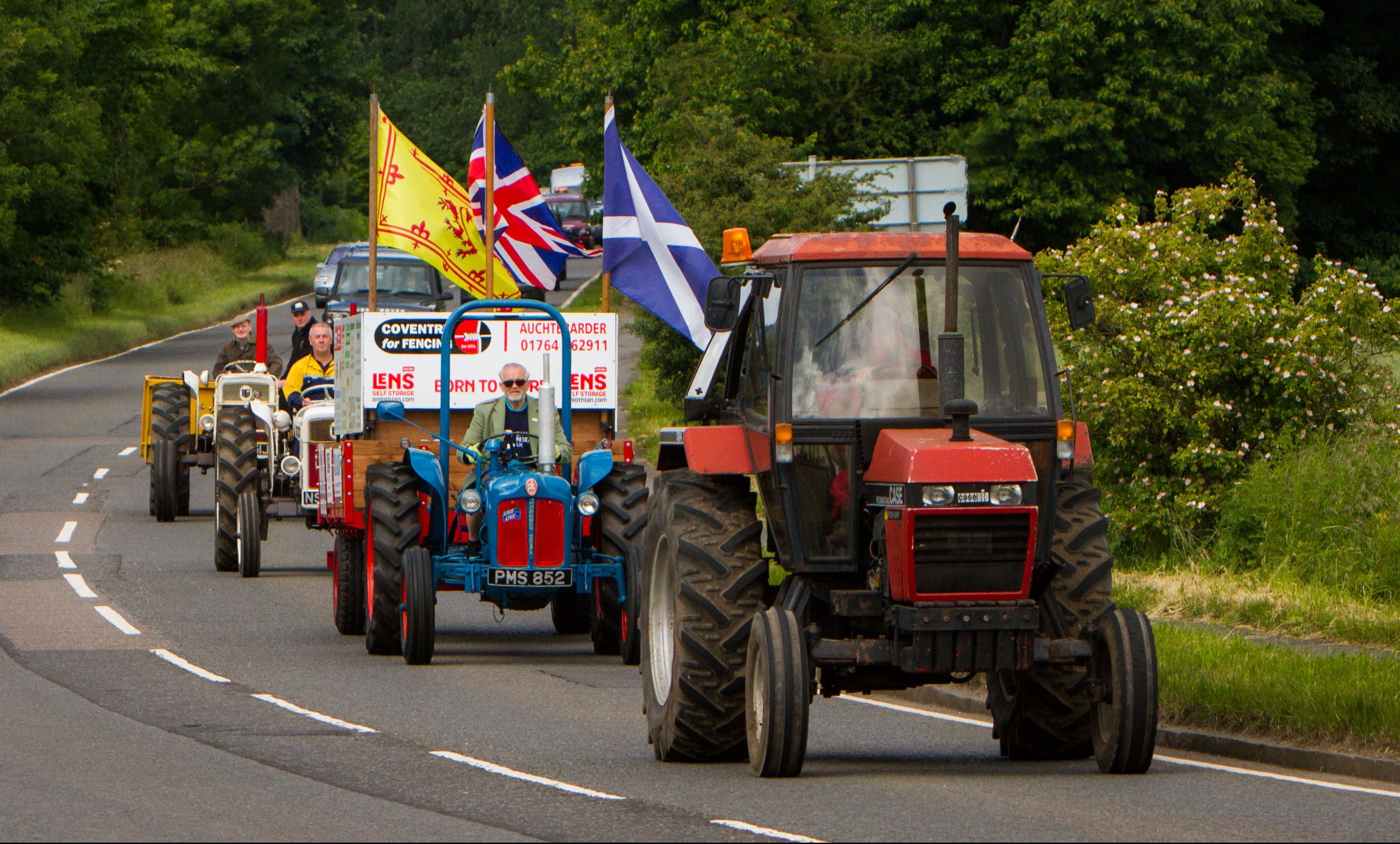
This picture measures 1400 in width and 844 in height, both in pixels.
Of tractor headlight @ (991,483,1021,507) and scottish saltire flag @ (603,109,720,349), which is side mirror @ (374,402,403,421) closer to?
scottish saltire flag @ (603,109,720,349)

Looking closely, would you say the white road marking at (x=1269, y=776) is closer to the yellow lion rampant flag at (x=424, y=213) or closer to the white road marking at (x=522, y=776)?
the white road marking at (x=522, y=776)

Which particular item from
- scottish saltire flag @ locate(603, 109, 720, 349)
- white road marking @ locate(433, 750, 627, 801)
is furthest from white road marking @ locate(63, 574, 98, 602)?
white road marking @ locate(433, 750, 627, 801)

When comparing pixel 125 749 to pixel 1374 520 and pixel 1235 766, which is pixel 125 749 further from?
pixel 1374 520

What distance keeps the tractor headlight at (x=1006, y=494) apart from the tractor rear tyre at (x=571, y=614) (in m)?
7.54

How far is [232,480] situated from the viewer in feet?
64.4

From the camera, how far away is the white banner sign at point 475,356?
53.7ft

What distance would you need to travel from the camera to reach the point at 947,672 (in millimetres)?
9359

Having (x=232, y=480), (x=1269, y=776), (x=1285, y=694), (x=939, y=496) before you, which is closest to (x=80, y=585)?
(x=232, y=480)

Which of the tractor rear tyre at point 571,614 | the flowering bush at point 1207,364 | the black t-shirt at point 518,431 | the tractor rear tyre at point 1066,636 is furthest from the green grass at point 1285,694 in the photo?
the flowering bush at point 1207,364

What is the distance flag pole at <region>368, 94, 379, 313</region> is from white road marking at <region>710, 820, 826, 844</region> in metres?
14.0

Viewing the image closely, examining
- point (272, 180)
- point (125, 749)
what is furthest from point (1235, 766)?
point (272, 180)

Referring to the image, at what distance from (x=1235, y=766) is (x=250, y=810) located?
4.81m

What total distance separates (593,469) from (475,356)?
244 cm

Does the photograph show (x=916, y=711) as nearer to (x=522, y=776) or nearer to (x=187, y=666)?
(x=522, y=776)
